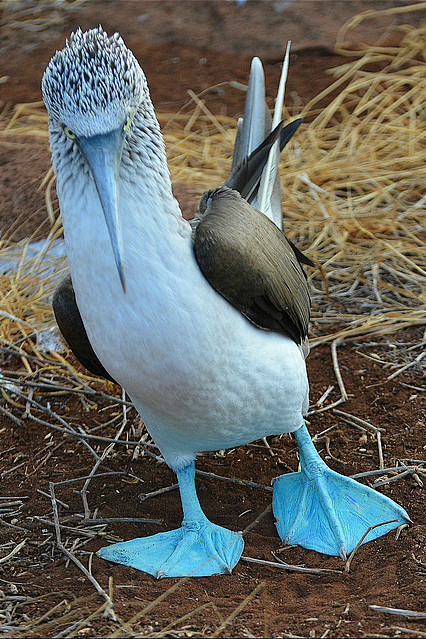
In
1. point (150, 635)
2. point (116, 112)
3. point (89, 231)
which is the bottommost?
point (150, 635)

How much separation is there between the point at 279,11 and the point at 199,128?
1818 millimetres

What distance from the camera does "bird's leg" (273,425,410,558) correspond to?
9.60ft

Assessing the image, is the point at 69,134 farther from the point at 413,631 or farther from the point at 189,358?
the point at 413,631

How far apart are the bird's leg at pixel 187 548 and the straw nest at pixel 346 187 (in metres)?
A: 1.37

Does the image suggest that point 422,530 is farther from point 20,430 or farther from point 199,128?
point 199,128

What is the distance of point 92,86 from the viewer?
212 centimetres

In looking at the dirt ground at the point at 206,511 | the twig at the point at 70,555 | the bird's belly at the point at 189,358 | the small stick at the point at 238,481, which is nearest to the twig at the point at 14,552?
the dirt ground at the point at 206,511

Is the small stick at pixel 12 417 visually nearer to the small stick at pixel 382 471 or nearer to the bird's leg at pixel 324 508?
the bird's leg at pixel 324 508

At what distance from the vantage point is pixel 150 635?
7.32 feet

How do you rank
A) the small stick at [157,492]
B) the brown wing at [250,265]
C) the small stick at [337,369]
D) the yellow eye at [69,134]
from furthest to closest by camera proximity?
the small stick at [337,369]
the small stick at [157,492]
the brown wing at [250,265]
the yellow eye at [69,134]

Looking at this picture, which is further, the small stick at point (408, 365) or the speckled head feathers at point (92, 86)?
the small stick at point (408, 365)

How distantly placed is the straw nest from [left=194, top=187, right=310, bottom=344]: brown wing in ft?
4.06

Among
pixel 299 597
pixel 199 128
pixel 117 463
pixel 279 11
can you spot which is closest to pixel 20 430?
pixel 117 463

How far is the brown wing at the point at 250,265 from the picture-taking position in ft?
8.09
